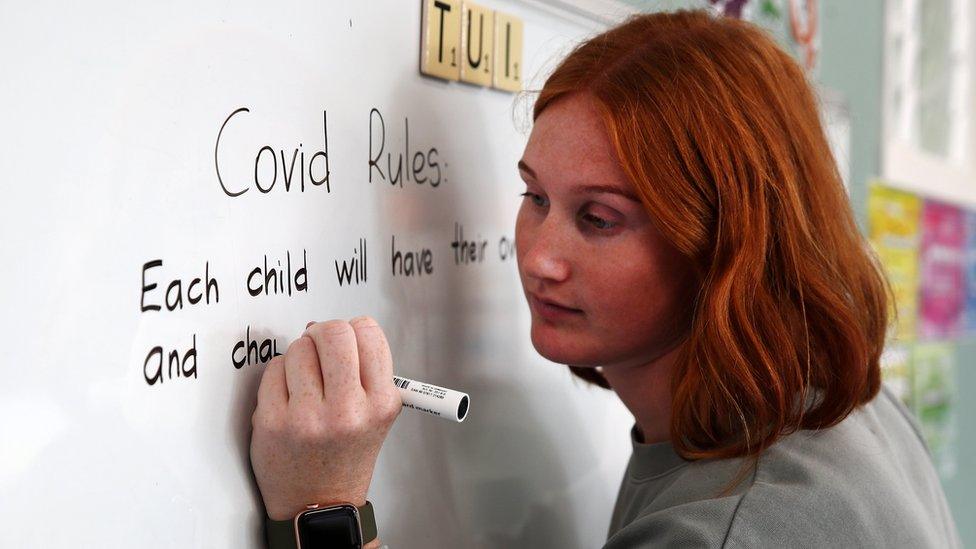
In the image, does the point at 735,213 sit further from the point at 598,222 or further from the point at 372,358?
the point at 372,358

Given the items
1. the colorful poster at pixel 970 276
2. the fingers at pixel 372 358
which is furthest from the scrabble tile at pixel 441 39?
the colorful poster at pixel 970 276

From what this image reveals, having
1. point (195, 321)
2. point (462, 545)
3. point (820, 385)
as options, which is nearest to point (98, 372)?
point (195, 321)

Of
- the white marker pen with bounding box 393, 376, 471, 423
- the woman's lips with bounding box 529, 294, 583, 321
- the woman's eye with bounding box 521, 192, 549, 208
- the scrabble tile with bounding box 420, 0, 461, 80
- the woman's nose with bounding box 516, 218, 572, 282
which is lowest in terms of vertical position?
the white marker pen with bounding box 393, 376, 471, 423

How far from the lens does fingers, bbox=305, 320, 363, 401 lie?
21.0 inches

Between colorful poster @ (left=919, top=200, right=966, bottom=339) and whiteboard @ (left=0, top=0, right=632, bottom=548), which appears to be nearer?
whiteboard @ (left=0, top=0, right=632, bottom=548)

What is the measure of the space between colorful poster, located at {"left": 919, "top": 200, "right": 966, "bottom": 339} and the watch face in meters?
1.47

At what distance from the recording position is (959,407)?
1905 millimetres

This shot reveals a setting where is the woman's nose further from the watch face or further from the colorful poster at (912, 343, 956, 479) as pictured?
the colorful poster at (912, 343, 956, 479)

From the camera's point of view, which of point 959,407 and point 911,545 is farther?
point 959,407

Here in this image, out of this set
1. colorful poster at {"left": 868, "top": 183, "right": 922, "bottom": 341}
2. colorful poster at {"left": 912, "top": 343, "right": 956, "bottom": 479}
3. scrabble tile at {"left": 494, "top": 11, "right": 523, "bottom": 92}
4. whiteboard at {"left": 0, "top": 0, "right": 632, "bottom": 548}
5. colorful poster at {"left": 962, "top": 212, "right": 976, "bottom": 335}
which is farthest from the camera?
colorful poster at {"left": 962, "top": 212, "right": 976, "bottom": 335}

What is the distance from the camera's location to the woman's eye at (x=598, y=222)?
64 centimetres

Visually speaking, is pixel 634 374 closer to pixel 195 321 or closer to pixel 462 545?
pixel 462 545

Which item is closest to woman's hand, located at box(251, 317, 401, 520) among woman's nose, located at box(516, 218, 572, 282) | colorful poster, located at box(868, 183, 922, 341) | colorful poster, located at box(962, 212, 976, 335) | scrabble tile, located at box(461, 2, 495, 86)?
woman's nose, located at box(516, 218, 572, 282)

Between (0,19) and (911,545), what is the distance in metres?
0.66
